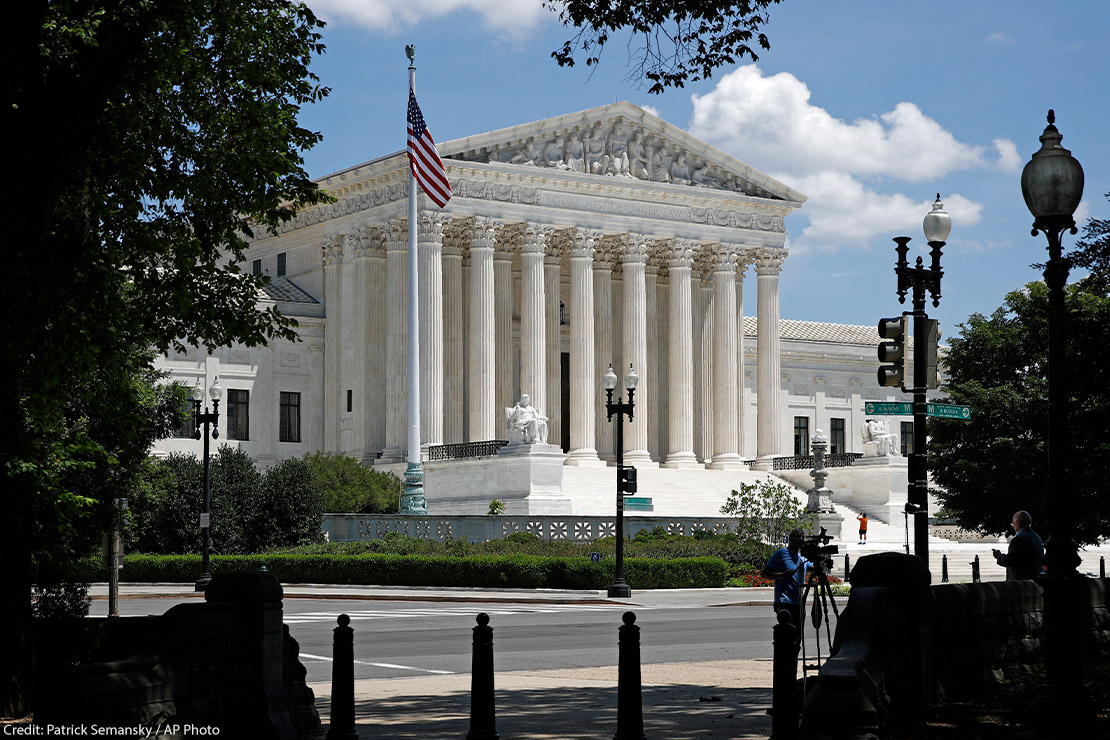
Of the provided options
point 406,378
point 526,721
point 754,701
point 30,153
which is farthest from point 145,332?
point 406,378

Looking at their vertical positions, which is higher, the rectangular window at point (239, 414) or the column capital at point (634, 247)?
the column capital at point (634, 247)

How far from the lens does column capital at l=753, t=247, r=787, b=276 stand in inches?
3216

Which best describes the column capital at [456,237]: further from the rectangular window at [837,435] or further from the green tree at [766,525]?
the green tree at [766,525]

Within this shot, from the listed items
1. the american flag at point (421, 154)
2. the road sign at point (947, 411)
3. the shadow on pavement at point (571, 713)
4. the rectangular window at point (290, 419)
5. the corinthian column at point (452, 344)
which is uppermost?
the american flag at point (421, 154)

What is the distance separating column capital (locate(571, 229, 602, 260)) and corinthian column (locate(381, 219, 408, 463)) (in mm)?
8714

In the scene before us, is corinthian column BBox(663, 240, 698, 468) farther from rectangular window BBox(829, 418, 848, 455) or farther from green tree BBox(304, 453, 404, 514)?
green tree BBox(304, 453, 404, 514)

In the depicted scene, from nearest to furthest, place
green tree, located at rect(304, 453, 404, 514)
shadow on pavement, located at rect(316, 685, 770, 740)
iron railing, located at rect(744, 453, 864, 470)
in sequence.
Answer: shadow on pavement, located at rect(316, 685, 770, 740) < green tree, located at rect(304, 453, 404, 514) < iron railing, located at rect(744, 453, 864, 470)

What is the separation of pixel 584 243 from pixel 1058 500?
2504 inches

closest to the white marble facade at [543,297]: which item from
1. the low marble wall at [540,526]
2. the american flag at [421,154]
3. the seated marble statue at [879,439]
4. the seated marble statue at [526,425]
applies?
the seated marble statue at [526,425]

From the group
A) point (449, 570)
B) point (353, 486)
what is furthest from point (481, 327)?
point (449, 570)

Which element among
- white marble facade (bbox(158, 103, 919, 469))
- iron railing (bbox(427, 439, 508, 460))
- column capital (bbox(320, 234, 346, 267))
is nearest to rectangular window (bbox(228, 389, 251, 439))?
white marble facade (bbox(158, 103, 919, 469))

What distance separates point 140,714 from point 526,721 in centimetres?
396

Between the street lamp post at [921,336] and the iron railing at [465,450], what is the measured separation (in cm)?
4551

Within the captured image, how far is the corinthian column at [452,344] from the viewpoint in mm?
76938
